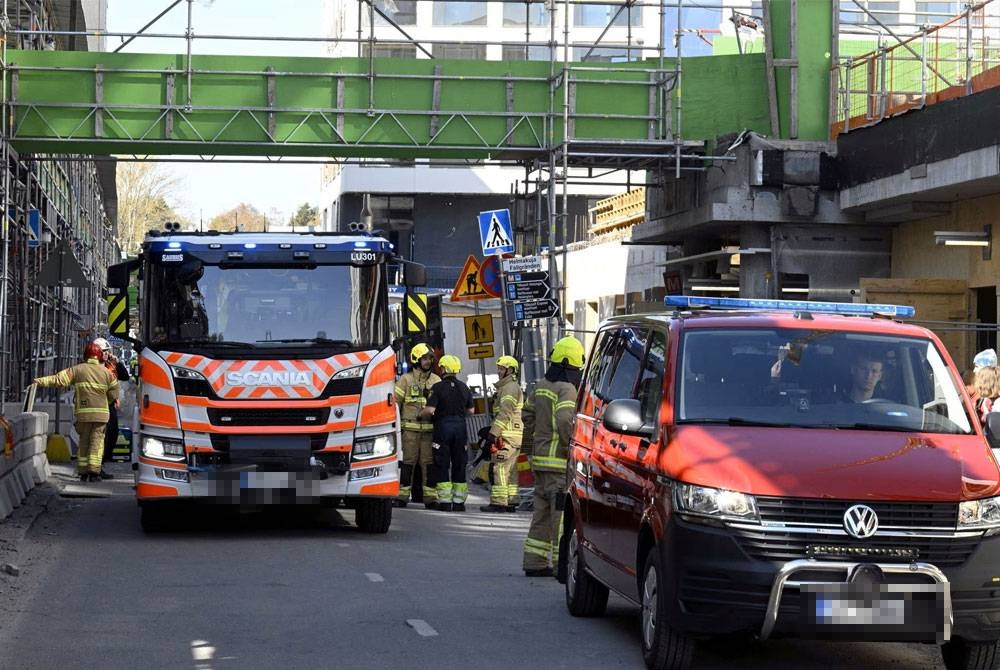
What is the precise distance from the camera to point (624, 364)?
31.9 ft

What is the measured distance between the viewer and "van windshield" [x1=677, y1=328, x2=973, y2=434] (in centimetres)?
834

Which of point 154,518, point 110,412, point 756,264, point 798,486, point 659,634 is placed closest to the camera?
point 798,486

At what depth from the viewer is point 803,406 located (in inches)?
331

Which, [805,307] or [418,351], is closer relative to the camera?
[805,307]

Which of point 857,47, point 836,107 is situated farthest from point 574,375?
point 857,47

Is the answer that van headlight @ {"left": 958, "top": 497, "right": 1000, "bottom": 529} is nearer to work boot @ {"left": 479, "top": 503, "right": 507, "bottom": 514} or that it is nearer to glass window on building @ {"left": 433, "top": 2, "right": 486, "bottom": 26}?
work boot @ {"left": 479, "top": 503, "right": 507, "bottom": 514}

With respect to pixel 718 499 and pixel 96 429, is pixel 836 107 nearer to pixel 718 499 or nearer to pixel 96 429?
pixel 96 429

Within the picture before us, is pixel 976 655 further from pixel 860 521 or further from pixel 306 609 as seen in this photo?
pixel 306 609

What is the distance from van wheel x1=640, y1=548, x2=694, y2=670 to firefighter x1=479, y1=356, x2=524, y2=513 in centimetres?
1029

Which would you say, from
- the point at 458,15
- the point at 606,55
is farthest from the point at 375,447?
the point at 458,15

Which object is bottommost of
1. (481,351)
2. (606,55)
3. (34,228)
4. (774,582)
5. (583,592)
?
(583,592)

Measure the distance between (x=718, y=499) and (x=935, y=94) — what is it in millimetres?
15494

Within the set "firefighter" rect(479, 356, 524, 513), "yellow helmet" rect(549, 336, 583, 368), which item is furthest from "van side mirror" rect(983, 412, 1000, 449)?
"firefighter" rect(479, 356, 524, 513)

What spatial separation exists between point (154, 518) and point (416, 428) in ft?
15.3
